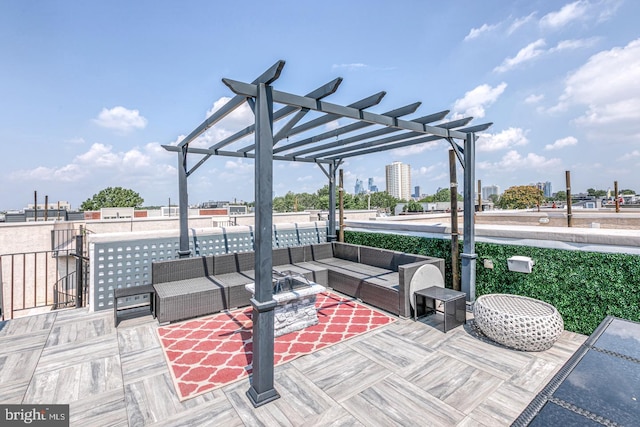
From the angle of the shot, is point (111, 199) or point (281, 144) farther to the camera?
point (111, 199)

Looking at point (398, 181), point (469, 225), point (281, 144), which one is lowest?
point (469, 225)

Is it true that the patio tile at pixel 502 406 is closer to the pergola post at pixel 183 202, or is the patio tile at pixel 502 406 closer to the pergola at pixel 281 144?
the pergola at pixel 281 144

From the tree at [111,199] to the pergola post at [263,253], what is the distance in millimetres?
45627

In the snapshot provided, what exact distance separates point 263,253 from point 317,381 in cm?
135

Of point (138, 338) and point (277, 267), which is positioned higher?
point (277, 267)

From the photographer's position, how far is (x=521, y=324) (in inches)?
120

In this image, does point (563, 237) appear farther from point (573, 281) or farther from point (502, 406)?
point (502, 406)

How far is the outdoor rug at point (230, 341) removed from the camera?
275cm

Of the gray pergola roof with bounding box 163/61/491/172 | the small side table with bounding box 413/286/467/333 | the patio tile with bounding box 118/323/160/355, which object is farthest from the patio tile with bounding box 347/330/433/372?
the gray pergola roof with bounding box 163/61/491/172

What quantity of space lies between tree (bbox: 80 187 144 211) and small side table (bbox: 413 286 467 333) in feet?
150

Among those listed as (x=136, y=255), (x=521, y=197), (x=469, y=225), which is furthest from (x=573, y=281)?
(x=521, y=197)

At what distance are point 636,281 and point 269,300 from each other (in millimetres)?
4016

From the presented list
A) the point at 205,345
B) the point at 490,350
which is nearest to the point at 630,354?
the point at 490,350

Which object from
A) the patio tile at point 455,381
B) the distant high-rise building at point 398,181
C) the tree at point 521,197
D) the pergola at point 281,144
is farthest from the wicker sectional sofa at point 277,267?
the distant high-rise building at point 398,181
